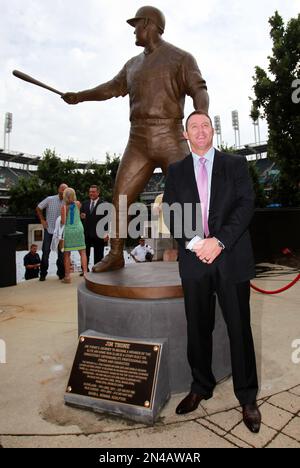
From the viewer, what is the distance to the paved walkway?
1.68 m

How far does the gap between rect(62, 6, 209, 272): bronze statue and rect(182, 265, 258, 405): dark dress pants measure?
4.42ft

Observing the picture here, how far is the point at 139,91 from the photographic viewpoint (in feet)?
9.72

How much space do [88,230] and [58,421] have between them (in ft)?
14.2

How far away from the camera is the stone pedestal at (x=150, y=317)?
7.30 ft

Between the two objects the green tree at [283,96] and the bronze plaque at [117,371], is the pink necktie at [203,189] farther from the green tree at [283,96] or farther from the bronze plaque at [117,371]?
the green tree at [283,96]

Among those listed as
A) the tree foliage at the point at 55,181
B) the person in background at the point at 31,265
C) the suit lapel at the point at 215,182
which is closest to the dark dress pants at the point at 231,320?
the suit lapel at the point at 215,182

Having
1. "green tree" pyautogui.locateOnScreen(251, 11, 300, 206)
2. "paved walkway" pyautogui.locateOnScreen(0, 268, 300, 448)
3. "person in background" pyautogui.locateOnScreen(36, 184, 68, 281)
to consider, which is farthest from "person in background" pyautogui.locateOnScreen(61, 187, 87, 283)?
"green tree" pyautogui.locateOnScreen(251, 11, 300, 206)

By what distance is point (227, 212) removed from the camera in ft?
6.04

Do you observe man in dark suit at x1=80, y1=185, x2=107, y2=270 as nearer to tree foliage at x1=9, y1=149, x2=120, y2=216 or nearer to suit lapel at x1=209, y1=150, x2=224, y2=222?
suit lapel at x1=209, y1=150, x2=224, y2=222

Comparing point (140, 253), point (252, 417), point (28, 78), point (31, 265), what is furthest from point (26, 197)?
point (252, 417)

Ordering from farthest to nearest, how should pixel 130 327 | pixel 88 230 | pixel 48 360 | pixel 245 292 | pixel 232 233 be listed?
pixel 88 230
pixel 48 360
pixel 130 327
pixel 245 292
pixel 232 233

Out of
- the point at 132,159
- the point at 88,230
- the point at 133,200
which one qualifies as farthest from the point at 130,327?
the point at 88,230

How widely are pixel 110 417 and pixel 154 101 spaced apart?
2.41 metres
